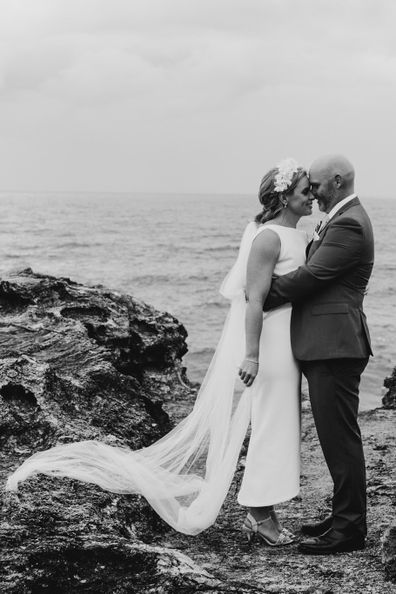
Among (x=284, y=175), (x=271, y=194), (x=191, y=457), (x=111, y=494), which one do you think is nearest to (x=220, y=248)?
(x=191, y=457)

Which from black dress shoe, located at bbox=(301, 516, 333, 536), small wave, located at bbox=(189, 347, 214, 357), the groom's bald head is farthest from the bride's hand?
small wave, located at bbox=(189, 347, 214, 357)

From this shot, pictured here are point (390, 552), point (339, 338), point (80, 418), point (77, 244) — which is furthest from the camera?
point (77, 244)

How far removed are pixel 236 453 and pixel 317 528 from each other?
785mm

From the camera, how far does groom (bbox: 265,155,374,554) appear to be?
185 inches

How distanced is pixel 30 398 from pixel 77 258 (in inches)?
1367

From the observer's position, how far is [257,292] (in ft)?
16.3

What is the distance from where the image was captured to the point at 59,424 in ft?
18.4

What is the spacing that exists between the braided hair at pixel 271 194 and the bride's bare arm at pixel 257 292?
→ 0.24m

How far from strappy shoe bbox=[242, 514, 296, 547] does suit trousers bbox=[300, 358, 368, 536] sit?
1.37 ft

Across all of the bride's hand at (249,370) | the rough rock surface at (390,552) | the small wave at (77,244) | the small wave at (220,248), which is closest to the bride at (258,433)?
the bride's hand at (249,370)

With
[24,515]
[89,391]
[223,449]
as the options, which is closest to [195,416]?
[223,449]

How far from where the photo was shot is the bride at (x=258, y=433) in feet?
16.3

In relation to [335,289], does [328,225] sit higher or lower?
higher

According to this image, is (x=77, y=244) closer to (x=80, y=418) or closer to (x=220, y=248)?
(x=220, y=248)
